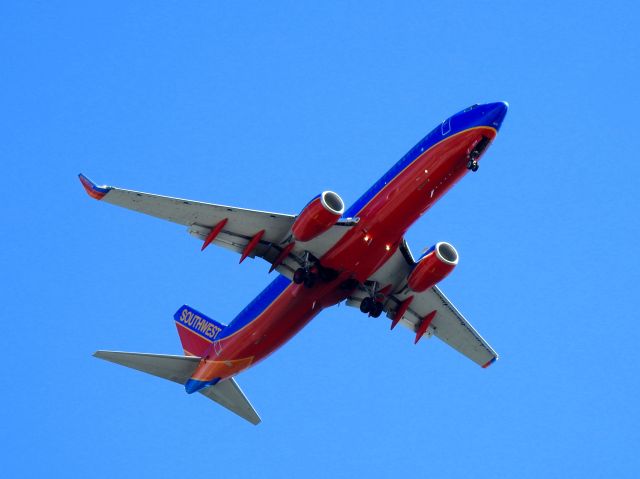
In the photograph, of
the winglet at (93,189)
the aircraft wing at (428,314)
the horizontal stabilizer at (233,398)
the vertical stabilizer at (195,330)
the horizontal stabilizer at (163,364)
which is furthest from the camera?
the vertical stabilizer at (195,330)

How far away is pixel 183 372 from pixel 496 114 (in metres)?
18.6

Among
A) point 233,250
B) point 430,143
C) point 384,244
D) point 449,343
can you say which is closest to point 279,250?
→ point 233,250

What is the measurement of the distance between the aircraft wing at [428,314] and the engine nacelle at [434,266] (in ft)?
4.79

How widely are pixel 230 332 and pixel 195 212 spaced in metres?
6.44

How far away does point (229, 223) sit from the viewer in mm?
40594

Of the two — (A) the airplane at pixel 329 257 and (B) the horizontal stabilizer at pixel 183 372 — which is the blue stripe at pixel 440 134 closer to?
(A) the airplane at pixel 329 257

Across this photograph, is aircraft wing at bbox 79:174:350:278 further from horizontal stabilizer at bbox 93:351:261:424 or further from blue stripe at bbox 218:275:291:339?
horizontal stabilizer at bbox 93:351:261:424

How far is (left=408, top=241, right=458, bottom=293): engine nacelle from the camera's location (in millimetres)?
41219

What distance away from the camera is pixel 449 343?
48031 mm

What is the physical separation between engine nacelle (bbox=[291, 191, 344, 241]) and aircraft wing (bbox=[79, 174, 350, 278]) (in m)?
1.21

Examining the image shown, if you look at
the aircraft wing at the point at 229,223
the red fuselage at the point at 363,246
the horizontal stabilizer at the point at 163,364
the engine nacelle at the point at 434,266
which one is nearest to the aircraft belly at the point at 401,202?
the red fuselage at the point at 363,246

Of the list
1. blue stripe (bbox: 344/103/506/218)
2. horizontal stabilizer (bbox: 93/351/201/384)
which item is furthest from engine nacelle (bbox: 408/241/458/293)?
horizontal stabilizer (bbox: 93/351/201/384)

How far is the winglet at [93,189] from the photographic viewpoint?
3791cm

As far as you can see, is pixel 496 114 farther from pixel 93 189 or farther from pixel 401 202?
pixel 93 189
